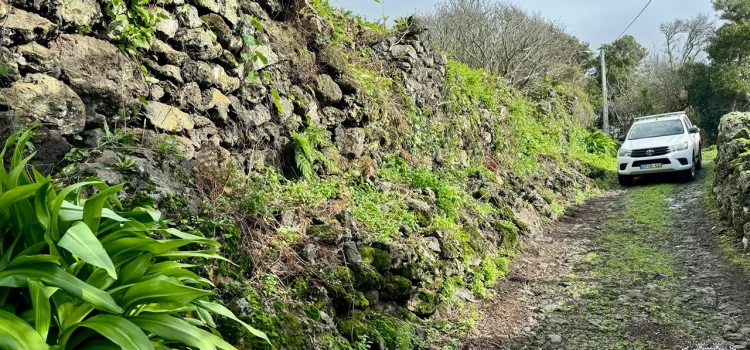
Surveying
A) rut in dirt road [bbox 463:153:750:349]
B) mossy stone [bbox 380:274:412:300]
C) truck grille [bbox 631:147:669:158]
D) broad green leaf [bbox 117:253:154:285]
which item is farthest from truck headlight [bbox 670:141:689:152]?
broad green leaf [bbox 117:253:154:285]

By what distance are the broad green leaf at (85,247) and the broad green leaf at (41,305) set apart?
19 centimetres

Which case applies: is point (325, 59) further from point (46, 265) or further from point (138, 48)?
point (46, 265)

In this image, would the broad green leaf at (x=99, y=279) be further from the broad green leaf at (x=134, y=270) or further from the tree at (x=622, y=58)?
the tree at (x=622, y=58)

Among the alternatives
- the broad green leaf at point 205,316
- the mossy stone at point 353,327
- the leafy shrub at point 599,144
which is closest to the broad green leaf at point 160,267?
the broad green leaf at point 205,316

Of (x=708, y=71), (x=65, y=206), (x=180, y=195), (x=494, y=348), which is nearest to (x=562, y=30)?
(x=708, y=71)

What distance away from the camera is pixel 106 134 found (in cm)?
372

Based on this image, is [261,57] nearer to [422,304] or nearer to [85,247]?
[422,304]

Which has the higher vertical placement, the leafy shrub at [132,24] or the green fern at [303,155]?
the leafy shrub at [132,24]

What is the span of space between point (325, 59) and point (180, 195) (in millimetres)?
3564

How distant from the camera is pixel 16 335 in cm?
176

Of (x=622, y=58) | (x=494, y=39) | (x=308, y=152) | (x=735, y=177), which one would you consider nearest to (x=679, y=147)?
(x=735, y=177)

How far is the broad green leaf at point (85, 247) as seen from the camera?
73.9 inches

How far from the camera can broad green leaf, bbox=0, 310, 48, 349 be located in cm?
171

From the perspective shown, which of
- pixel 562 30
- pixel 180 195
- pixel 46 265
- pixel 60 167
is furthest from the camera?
pixel 562 30
